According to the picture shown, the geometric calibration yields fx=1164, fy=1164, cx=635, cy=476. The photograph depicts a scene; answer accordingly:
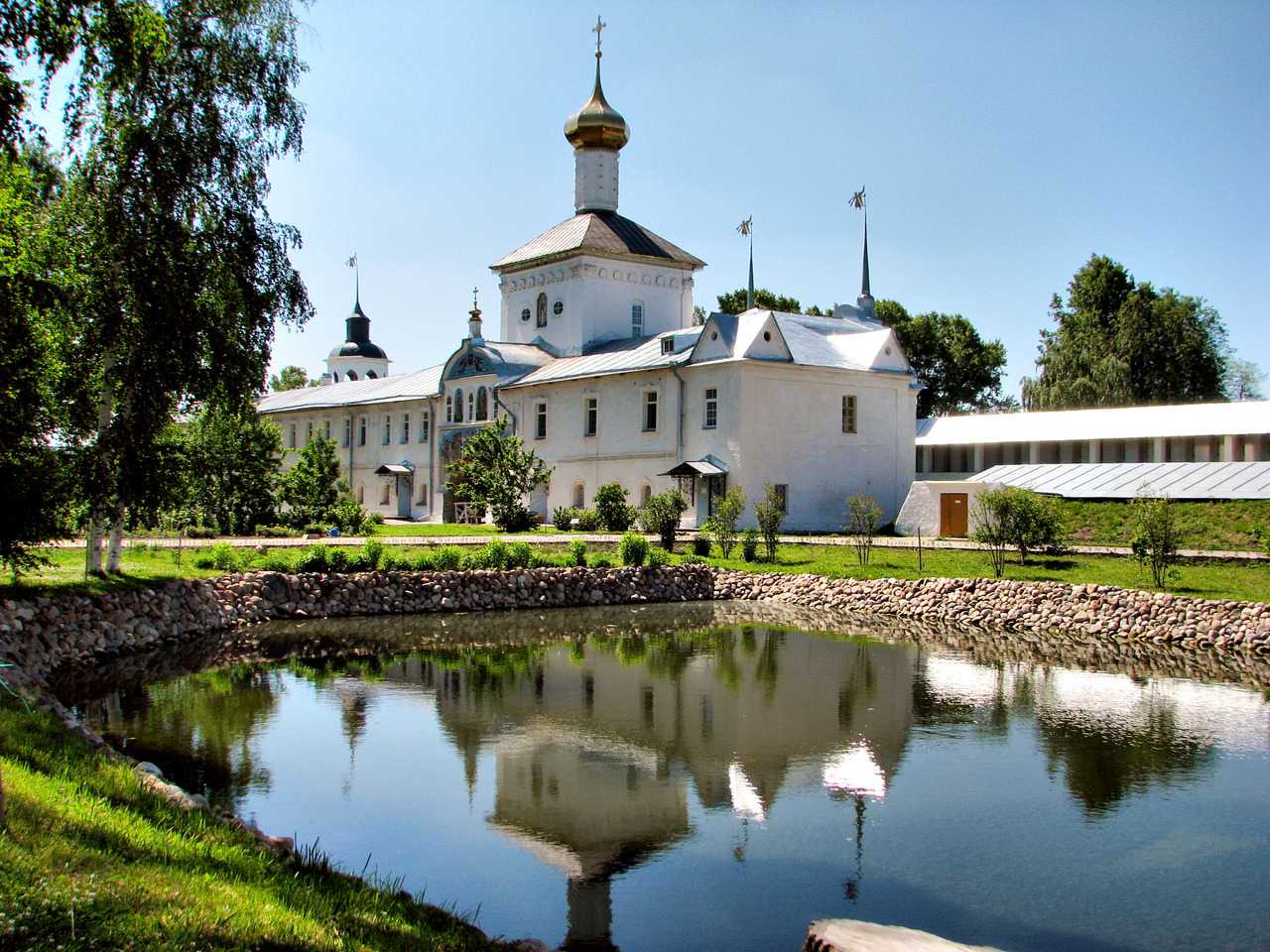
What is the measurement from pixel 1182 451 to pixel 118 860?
34.8m

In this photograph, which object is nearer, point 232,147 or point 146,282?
point 146,282

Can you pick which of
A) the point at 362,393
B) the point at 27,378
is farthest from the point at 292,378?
the point at 27,378

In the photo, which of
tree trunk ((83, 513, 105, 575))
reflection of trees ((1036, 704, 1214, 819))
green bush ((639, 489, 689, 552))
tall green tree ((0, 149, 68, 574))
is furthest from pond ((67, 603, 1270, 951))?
green bush ((639, 489, 689, 552))

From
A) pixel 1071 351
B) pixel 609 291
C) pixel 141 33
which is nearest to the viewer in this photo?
pixel 141 33

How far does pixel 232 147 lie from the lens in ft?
60.4

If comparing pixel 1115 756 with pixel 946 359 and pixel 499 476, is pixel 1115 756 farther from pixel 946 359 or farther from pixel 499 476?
pixel 946 359

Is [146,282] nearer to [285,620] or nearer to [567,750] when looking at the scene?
[285,620]

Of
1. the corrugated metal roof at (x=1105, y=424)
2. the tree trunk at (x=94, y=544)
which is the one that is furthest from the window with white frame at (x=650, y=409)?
the tree trunk at (x=94, y=544)

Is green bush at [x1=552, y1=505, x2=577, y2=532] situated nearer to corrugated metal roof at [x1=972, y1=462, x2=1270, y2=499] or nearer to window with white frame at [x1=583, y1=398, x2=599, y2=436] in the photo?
window with white frame at [x1=583, y1=398, x2=599, y2=436]

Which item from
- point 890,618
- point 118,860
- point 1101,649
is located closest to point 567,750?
point 118,860

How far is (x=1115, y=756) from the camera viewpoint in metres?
11.9

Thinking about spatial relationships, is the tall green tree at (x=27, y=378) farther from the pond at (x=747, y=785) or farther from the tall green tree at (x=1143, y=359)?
the tall green tree at (x=1143, y=359)

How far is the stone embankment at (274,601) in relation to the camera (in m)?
15.5

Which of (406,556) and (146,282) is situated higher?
(146,282)
